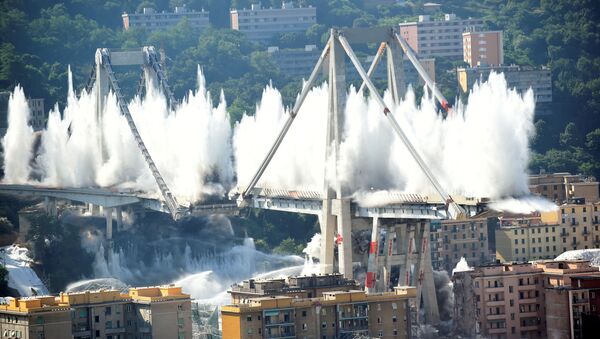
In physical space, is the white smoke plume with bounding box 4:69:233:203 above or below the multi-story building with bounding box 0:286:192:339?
above

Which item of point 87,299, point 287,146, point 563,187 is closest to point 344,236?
point 287,146

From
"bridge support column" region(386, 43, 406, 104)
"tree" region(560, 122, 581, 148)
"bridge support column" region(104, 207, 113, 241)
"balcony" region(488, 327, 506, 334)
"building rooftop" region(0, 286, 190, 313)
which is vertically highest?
"bridge support column" region(386, 43, 406, 104)

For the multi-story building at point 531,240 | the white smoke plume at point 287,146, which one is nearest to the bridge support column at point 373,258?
the white smoke plume at point 287,146

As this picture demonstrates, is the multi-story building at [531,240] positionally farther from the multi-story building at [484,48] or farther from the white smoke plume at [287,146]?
the multi-story building at [484,48]

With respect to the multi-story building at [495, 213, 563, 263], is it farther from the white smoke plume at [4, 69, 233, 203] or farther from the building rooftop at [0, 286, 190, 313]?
the building rooftop at [0, 286, 190, 313]

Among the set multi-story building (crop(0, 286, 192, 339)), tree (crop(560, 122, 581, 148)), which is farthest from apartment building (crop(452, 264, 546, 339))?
tree (crop(560, 122, 581, 148))
